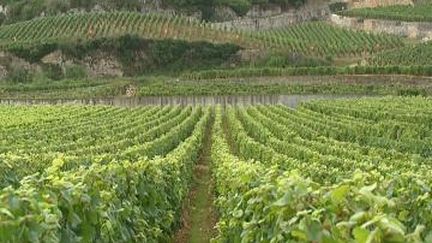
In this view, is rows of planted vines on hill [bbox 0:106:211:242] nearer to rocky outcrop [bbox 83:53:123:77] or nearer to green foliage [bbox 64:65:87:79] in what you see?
green foliage [bbox 64:65:87:79]

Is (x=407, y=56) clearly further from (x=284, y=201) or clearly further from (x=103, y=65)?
(x=284, y=201)

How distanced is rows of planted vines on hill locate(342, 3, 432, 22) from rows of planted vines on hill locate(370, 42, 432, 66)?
2182 cm

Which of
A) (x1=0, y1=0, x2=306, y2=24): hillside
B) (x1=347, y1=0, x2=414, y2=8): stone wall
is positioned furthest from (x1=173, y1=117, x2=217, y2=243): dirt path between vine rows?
(x1=347, y1=0, x2=414, y2=8): stone wall

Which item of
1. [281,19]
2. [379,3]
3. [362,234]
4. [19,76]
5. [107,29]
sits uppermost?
[379,3]

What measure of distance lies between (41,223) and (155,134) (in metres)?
29.3

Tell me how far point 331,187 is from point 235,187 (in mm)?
7003

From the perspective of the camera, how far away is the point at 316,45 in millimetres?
105125

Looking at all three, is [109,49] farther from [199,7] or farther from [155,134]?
[155,134]

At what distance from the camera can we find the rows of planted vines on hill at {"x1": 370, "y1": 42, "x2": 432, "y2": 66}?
9006cm

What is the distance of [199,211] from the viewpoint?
23109 mm

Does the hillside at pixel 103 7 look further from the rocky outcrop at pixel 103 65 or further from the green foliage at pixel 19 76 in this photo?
the green foliage at pixel 19 76

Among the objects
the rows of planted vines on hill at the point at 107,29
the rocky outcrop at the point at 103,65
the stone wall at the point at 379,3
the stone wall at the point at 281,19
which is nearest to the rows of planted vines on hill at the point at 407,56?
the rows of planted vines on hill at the point at 107,29

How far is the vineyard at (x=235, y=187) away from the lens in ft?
21.8

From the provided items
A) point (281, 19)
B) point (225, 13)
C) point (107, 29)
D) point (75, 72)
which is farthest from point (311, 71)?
point (225, 13)
